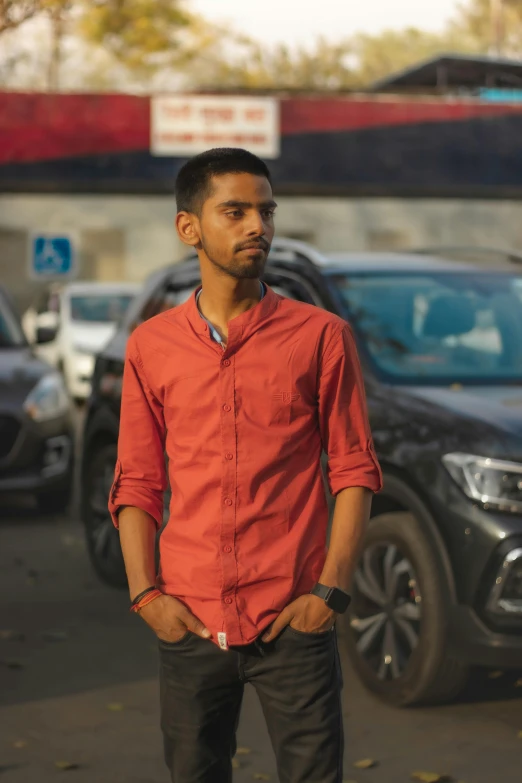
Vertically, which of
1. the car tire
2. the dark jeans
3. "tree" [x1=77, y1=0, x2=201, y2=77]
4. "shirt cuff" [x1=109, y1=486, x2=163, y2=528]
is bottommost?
the car tire

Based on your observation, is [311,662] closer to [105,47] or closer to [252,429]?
[252,429]

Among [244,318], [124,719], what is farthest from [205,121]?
[244,318]

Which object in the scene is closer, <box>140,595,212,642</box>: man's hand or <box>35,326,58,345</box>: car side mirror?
<box>140,595,212,642</box>: man's hand

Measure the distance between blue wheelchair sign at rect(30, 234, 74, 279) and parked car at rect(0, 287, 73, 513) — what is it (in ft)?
43.5

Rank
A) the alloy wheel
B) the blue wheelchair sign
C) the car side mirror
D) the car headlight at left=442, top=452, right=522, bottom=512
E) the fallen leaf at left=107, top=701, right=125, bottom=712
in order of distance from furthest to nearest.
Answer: the blue wheelchair sign < the car side mirror < the fallen leaf at left=107, top=701, right=125, bottom=712 < the alloy wheel < the car headlight at left=442, top=452, right=522, bottom=512

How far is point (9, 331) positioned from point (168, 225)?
76.6 ft

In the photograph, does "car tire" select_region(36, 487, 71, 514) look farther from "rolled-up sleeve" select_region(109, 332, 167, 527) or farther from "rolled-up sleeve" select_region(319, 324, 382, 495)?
"rolled-up sleeve" select_region(319, 324, 382, 495)

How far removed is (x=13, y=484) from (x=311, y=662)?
24.3 feet

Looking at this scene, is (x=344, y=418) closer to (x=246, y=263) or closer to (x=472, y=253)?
(x=246, y=263)

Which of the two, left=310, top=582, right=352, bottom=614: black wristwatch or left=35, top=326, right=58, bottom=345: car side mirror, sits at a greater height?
left=310, top=582, right=352, bottom=614: black wristwatch

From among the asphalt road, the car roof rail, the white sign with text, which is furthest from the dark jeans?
the white sign with text

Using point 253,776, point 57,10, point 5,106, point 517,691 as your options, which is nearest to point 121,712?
point 253,776

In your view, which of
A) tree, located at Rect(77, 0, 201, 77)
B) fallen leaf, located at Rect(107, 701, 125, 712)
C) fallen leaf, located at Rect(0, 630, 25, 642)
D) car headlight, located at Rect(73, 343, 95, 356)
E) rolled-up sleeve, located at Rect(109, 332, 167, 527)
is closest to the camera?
rolled-up sleeve, located at Rect(109, 332, 167, 527)

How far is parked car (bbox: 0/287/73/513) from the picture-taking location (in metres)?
10.6
